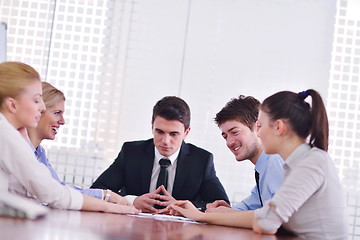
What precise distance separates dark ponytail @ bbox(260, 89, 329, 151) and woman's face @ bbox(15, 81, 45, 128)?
0.87 m

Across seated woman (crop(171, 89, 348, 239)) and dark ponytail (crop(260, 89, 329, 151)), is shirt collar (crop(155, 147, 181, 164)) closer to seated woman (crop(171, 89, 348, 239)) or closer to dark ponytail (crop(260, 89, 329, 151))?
seated woman (crop(171, 89, 348, 239))

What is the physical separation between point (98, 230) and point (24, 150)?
52cm

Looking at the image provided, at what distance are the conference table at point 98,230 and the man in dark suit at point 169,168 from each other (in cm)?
119

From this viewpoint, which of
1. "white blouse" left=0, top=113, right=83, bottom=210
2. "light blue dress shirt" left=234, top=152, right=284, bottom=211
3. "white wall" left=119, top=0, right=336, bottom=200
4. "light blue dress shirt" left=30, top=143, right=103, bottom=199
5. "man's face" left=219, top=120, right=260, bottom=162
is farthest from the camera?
"white wall" left=119, top=0, right=336, bottom=200

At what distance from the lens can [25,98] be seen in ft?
6.72

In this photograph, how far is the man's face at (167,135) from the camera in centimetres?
327

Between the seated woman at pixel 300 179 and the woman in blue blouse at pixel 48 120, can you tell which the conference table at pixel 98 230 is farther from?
the woman in blue blouse at pixel 48 120

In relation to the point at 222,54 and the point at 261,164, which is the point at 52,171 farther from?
the point at 222,54

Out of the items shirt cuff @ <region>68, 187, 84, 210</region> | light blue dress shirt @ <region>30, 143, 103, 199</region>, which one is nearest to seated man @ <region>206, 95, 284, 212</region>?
light blue dress shirt @ <region>30, 143, 103, 199</region>

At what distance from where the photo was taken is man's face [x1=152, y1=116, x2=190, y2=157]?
10.7 feet

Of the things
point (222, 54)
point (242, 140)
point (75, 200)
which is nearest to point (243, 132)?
point (242, 140)

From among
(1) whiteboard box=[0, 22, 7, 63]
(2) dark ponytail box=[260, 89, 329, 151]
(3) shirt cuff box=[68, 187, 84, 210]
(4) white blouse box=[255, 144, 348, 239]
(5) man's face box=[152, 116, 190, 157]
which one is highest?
(1) whiteboard box=[0, 22, 7, 63]

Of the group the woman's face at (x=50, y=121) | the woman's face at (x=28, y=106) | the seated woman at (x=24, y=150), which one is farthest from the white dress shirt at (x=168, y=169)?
the woman's face at (x=28, y=106)

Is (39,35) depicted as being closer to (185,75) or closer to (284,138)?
(185,75)
